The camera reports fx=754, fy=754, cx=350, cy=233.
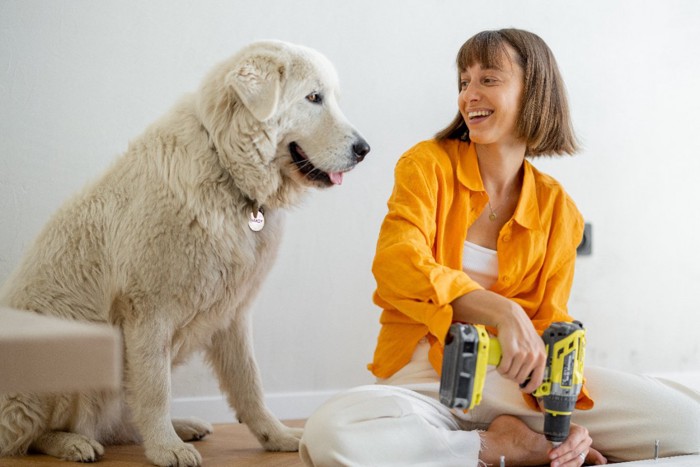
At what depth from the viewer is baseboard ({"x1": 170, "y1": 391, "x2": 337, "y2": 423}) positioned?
2.27 meters

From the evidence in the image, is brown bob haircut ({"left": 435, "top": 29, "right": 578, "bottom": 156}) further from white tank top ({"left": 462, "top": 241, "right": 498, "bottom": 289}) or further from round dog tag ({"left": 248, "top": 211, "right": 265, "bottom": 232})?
round dog tag ({"left": 248, "top": 211, "right": 265, "bottom": 232})

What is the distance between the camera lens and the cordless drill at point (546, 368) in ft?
3.74

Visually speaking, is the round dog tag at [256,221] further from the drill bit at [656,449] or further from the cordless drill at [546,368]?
the drill bit at [656,449]

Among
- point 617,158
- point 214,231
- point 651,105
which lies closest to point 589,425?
point 214,231

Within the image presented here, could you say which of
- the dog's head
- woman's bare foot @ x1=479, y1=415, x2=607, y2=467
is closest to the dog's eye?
the dog's head

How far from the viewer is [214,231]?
1.66 m

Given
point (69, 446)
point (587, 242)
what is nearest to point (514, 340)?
point (69, 446)

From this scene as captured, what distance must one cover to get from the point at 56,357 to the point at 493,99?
1.23 metres

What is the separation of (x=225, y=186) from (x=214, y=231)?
108 mm

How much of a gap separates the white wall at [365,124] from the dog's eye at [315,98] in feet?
1.93

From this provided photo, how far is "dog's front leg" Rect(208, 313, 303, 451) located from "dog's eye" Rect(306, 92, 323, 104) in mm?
559

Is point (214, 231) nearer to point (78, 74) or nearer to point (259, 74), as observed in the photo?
point (259, 74)

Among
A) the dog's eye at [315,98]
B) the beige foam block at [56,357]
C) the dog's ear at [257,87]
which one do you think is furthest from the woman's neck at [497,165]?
the beige foam block at [56,357]

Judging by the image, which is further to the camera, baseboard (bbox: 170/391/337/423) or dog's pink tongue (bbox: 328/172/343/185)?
baseboard (bbox: 170/391/337/423)
